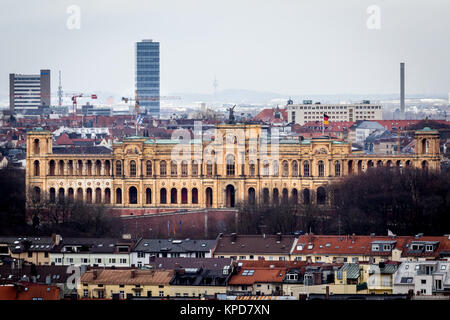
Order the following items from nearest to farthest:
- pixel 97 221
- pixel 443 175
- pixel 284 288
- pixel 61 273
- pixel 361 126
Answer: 1. pixel 284 288
2. pixel 61 273
3. pixel 97 221
4. pixel 443 175
5. pixel 361 126

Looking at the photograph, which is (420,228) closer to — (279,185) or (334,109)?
(279,185)

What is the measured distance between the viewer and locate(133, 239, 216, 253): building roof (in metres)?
42.0

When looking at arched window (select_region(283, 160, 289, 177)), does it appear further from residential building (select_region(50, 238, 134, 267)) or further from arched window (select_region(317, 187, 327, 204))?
residential building (select_region(50, 238, 134, 267))

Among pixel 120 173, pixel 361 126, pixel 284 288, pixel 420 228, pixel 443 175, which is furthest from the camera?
pixel 361 126

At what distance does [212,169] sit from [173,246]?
2756 centimetres

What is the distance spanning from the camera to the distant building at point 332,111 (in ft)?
492

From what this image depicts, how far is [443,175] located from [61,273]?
3614 cm

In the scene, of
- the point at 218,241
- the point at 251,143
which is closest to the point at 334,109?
the point at 251,143

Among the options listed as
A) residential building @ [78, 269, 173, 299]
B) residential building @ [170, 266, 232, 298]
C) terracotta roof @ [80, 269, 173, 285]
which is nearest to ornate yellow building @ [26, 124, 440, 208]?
residential building @ [170, 266, 232, 298]

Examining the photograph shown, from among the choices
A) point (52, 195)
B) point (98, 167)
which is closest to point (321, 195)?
point (98, 167)

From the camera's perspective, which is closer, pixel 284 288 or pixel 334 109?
pixel 284 288

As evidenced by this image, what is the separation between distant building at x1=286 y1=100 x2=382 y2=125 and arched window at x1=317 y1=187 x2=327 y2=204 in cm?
7835

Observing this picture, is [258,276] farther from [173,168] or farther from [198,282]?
[173,168]

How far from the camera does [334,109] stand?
15775 cm
